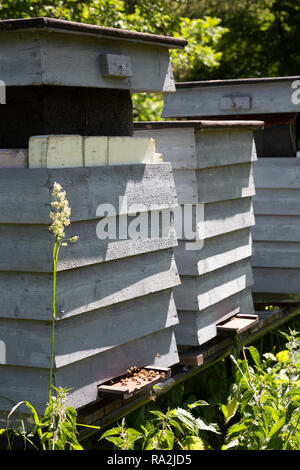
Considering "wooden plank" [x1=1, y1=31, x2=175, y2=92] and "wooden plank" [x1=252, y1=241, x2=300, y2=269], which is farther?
"wooden plank" [x1=252, y1=241, x2=300, y2=269]

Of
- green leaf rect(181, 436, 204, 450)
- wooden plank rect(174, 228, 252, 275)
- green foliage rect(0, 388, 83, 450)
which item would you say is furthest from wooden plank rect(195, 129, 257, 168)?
green foliage rect(0, 388, 83, 450)

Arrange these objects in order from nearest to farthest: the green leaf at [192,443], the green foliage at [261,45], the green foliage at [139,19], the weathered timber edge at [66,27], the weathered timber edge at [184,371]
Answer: the weathered timber edge at [66,27], the weathered timber edge at [184,371], the green leaf at [192,443], the green foliage at [139,19], the green foliage at [261,45]

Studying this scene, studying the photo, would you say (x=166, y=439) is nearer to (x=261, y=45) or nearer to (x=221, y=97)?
(x=221, y=97)

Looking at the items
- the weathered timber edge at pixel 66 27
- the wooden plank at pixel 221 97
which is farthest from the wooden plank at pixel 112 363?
the wooden plank at pixel 221 97

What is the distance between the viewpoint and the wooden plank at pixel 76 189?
268 cm

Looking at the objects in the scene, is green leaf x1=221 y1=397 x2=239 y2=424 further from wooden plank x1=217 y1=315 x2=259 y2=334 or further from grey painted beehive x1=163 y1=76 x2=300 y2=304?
grey painted beehive x1=163 y1=76 x2=300 y2=304

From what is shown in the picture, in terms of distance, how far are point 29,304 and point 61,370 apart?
30cm

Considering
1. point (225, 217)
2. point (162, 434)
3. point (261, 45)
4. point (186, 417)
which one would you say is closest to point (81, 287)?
point (162, 434)

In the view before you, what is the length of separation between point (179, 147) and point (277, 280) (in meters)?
1.98

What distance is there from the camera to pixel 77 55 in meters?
2.86

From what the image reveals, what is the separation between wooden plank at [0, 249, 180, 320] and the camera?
8.92ft

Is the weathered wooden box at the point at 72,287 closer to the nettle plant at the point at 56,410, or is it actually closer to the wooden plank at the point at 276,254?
the nettle plant at the point at 56,410

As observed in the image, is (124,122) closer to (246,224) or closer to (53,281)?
(53,281)

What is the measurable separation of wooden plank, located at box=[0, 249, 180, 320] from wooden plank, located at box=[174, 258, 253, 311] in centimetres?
51
